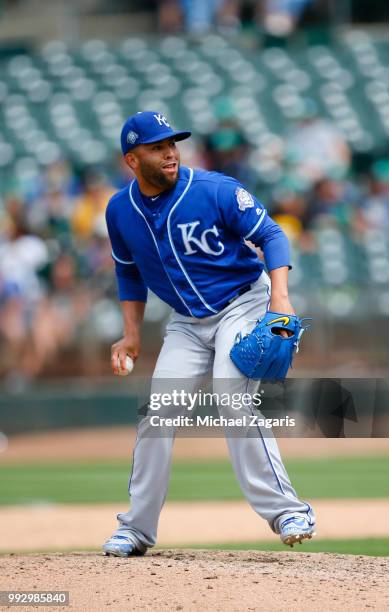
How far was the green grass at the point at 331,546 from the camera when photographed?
17.9ft

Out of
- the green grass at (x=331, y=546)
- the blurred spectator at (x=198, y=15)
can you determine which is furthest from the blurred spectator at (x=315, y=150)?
the green grass at (x=331, y=546)

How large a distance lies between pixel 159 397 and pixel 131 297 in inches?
22.1

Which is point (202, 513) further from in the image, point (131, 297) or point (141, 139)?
point (141, 139)

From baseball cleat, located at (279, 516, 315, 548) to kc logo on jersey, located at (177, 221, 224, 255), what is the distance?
41.8 inches

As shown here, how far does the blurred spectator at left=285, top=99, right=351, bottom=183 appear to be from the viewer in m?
12.2

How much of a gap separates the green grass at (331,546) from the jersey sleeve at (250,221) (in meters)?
1.63

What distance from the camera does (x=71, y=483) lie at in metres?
8.97

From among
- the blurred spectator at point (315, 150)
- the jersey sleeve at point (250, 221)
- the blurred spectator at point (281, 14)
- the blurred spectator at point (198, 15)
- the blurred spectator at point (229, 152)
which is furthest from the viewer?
the blurred spectator at point (198, 15)

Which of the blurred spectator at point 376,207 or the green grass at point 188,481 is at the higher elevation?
the blurred spectator at point 376,207

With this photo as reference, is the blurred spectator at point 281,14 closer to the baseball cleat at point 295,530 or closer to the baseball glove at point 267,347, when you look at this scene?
the baseball glove at point 267,347

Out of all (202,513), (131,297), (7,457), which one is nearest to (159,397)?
(131,297)

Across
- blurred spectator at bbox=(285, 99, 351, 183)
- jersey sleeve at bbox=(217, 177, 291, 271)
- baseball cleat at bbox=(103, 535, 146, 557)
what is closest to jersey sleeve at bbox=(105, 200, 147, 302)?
jersey sleeve at bbox=(217, 177, 291, 271)

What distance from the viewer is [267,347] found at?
A: 4.35 metres

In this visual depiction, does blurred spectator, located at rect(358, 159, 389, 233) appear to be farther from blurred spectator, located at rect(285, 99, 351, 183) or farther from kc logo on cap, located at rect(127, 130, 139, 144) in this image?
kc logo on cap, located at rect(127, 130, 139, 144)
